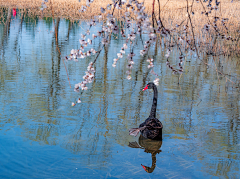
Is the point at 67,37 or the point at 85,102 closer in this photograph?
the point at 85,102

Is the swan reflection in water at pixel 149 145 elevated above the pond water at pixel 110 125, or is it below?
below

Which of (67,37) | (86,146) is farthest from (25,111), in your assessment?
(67,37)

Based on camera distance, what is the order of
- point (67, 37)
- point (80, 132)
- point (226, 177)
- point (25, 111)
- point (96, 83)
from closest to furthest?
point (226, 177)
point (80, 132)
point (25, 111)
point (96, 83)
point (67, 37)

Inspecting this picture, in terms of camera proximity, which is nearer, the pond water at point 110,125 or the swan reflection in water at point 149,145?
the pond water at point 110,125

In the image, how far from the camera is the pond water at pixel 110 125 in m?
4.91

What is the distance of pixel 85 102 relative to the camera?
26.4 feet

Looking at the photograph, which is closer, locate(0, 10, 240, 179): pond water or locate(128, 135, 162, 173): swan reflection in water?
locate(0, 10, 240, 179): pond water

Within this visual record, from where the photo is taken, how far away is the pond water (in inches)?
Answer: 193

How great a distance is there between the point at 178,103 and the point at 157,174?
3818 millimetres

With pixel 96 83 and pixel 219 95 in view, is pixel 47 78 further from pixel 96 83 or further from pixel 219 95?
pixel 219 95

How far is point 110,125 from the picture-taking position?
6.60 meters

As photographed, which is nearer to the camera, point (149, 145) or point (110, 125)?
Result: point (149, 145)

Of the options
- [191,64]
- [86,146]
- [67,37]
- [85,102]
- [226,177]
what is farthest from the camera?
[67,37]

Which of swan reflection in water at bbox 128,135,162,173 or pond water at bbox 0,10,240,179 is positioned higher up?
pond water at bbox 0,10,240,179
